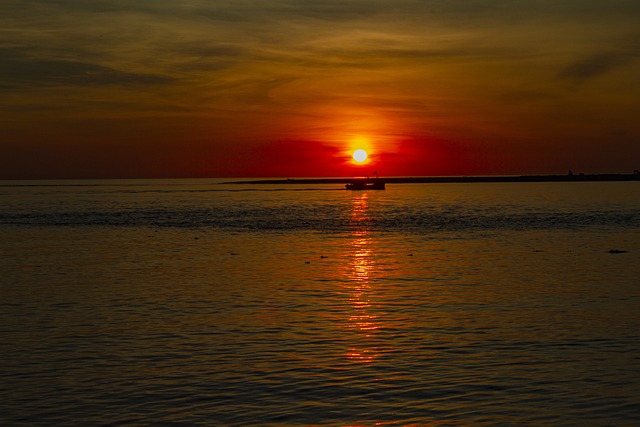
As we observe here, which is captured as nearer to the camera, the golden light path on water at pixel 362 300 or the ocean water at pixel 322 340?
the ocean water at pixel 322 340

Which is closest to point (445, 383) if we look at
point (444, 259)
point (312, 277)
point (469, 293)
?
point (469, 293)

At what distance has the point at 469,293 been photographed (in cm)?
3366

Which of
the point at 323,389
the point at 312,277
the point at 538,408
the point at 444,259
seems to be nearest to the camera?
the point at 538,408

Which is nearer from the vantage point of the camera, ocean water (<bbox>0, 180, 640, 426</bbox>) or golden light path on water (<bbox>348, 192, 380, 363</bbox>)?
ocean water (<bbox>0, 180, 640, 426</bbox>)

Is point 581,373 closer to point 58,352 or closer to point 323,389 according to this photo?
point 323,389

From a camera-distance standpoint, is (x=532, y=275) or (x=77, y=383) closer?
(x=77, y=383)

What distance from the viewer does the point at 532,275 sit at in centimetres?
4041

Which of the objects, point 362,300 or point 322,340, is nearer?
point 322,340

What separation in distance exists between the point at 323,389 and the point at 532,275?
81.0 feet

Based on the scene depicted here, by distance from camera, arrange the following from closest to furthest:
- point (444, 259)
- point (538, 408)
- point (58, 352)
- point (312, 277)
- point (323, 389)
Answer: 1. point (538, 408)
2. point (323, 389)
3. point (58, 352)
4. point (312, 277)
5. point (444, 259)

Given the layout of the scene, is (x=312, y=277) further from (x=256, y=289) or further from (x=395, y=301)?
(x=395, y=301)

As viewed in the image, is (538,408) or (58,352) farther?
(58,352)

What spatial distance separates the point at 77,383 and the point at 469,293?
751 inches

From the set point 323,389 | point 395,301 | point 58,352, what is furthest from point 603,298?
point 58,352
